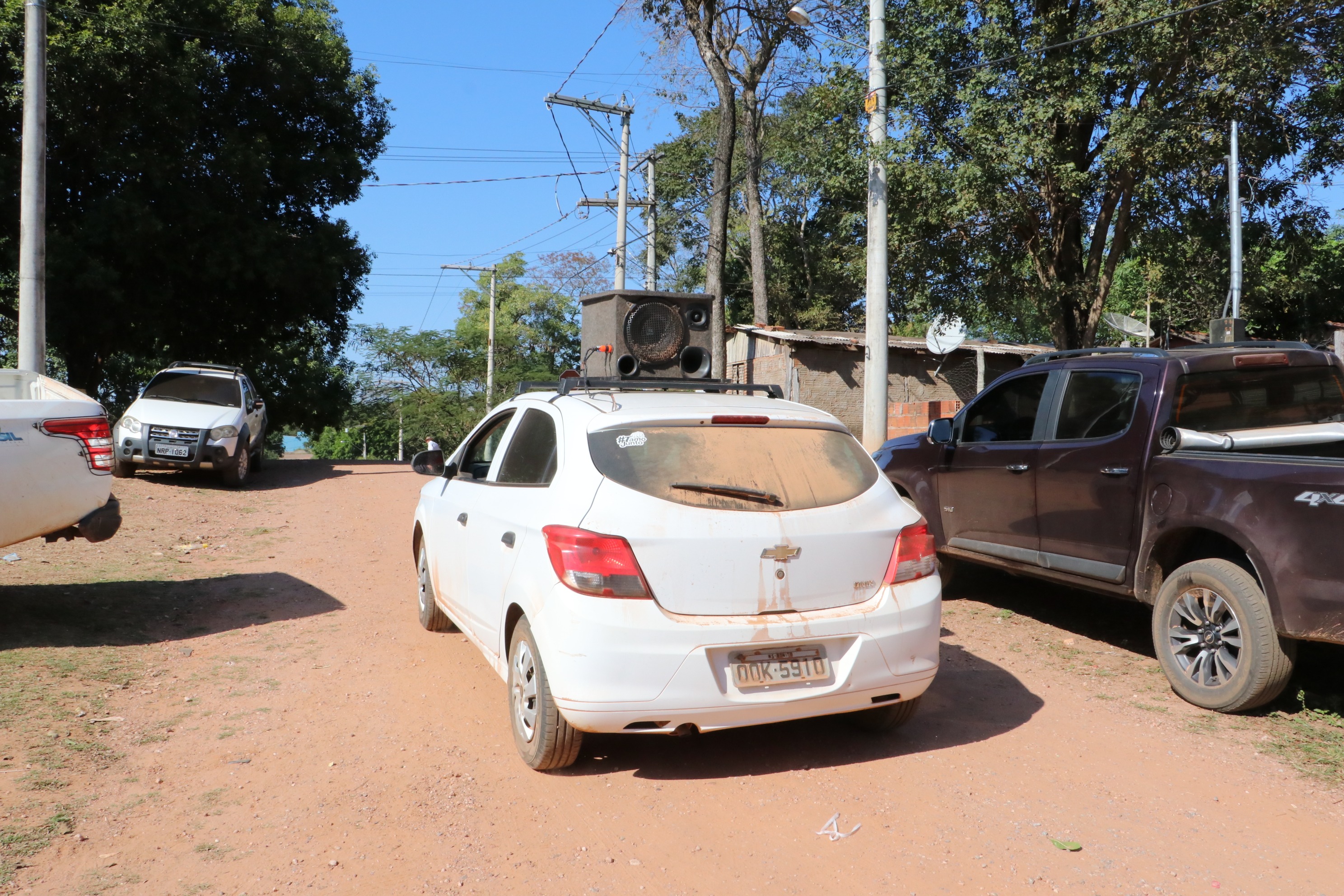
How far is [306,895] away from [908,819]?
2165mm

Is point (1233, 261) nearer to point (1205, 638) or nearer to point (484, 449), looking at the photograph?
point (1205, 638)

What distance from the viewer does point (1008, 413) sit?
7.06 metres

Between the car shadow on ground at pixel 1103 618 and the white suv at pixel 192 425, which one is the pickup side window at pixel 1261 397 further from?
the white suv at pixel 192 425

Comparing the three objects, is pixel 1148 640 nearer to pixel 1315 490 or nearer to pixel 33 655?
pixel 1315 490

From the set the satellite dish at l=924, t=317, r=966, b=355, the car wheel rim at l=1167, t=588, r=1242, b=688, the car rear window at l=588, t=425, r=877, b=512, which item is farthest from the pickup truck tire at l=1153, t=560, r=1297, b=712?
the satellite dish at l=924, t=317, r=966, b=355

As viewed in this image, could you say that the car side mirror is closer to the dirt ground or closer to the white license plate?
the dirt ground

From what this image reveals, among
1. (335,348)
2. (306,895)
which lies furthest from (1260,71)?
(335,348)

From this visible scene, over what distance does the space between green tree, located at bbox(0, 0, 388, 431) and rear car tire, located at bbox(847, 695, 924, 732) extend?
1797 centimetres

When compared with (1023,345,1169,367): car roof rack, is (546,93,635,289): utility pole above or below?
above

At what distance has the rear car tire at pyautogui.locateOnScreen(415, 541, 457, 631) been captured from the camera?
21.5ft

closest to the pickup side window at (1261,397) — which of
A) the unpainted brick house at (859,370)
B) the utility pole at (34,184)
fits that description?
the utility pole at (34,184)

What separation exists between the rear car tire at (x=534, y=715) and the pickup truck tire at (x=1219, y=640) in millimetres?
3171

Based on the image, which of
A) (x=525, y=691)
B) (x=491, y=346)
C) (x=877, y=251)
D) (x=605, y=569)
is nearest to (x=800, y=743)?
(x=525, y=691)

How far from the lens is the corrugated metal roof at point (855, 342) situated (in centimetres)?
2189
